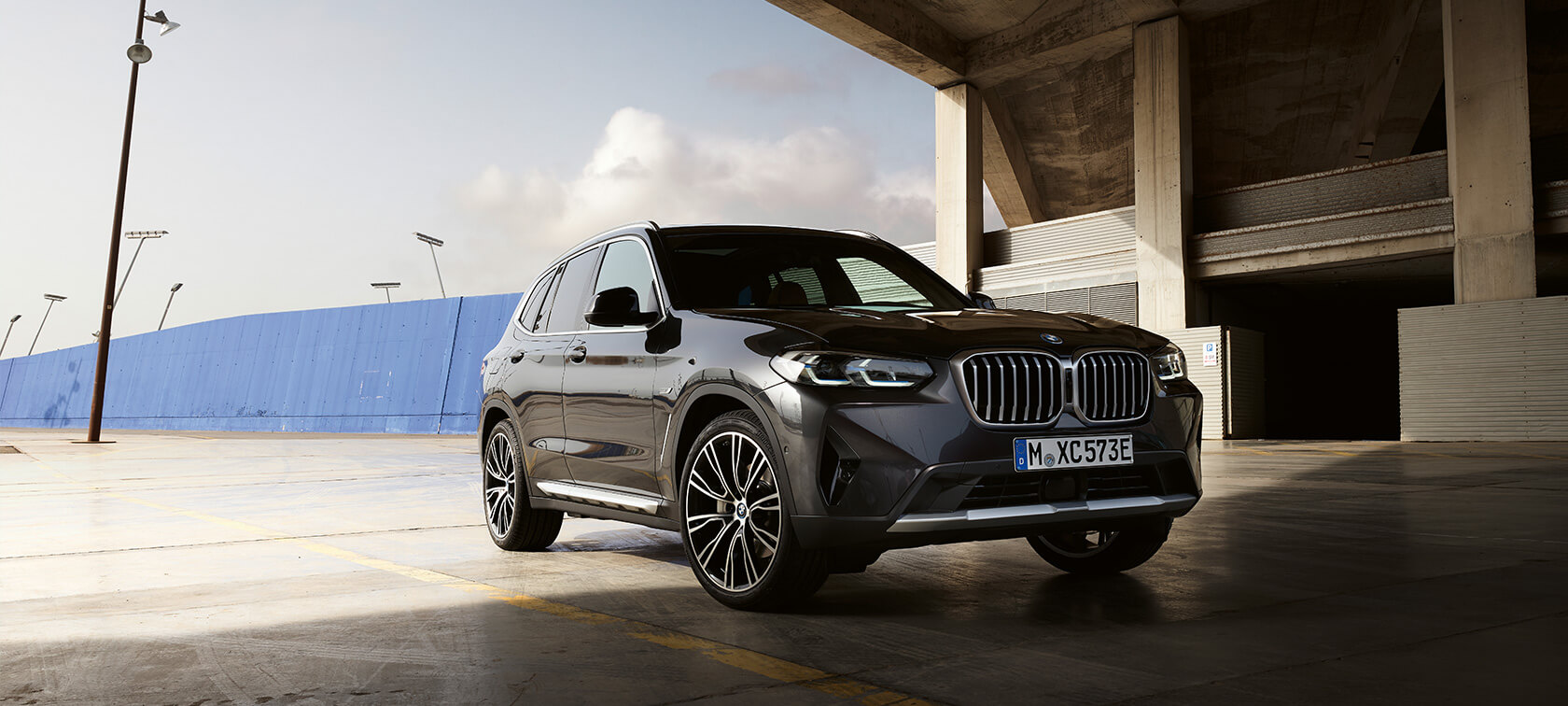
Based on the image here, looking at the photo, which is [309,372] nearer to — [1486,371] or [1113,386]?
[1486,371]

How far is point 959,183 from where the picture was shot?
2795 centimetres

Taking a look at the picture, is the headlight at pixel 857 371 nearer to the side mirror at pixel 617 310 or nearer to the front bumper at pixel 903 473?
the front bumper at pixel 903 473

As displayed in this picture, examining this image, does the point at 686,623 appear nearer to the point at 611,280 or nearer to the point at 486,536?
the point at 611,280

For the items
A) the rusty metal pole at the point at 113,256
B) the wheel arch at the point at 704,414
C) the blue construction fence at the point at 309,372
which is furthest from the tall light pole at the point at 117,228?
the wheel arch at the point at 704,414

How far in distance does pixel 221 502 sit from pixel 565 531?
3.79 metres

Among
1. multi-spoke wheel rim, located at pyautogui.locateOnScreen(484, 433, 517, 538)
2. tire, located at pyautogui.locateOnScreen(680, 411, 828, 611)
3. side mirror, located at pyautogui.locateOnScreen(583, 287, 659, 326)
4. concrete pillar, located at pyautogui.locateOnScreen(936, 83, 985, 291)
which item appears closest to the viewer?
tire, located at pyautogui.locateOnScreen(680, 411, 828, 611)

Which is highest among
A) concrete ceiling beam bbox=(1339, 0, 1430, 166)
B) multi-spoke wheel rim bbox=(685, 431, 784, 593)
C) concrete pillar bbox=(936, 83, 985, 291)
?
concrete ceiling beam bbox=(1339, 0, 1430, 166)

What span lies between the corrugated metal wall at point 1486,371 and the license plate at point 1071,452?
18380 mm

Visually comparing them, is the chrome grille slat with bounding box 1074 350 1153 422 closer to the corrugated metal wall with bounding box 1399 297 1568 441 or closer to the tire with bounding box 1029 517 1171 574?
the tire with bounding box 1029 517 1171 574

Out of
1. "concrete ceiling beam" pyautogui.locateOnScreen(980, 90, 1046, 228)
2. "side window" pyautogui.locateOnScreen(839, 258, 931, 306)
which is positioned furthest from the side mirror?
"concrete ceiling beam" pyautogui.locateOnScreen(980, 90, 1046, 228)

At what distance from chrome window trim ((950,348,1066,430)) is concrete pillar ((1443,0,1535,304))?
61.1 feet

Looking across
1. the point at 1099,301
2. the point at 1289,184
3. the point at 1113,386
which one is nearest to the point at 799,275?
the point at 1113,386

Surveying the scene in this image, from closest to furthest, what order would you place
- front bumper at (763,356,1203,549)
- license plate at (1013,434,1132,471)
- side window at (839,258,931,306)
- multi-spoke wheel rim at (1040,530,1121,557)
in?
front bumper at (763,356,1203,549) → license plate at (1013,434,1132,471) → multi-spoke wheel rim at (1040,530,1121,557) → side window at (839,258,931,306)

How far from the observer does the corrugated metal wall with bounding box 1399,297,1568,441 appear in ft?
62.1
